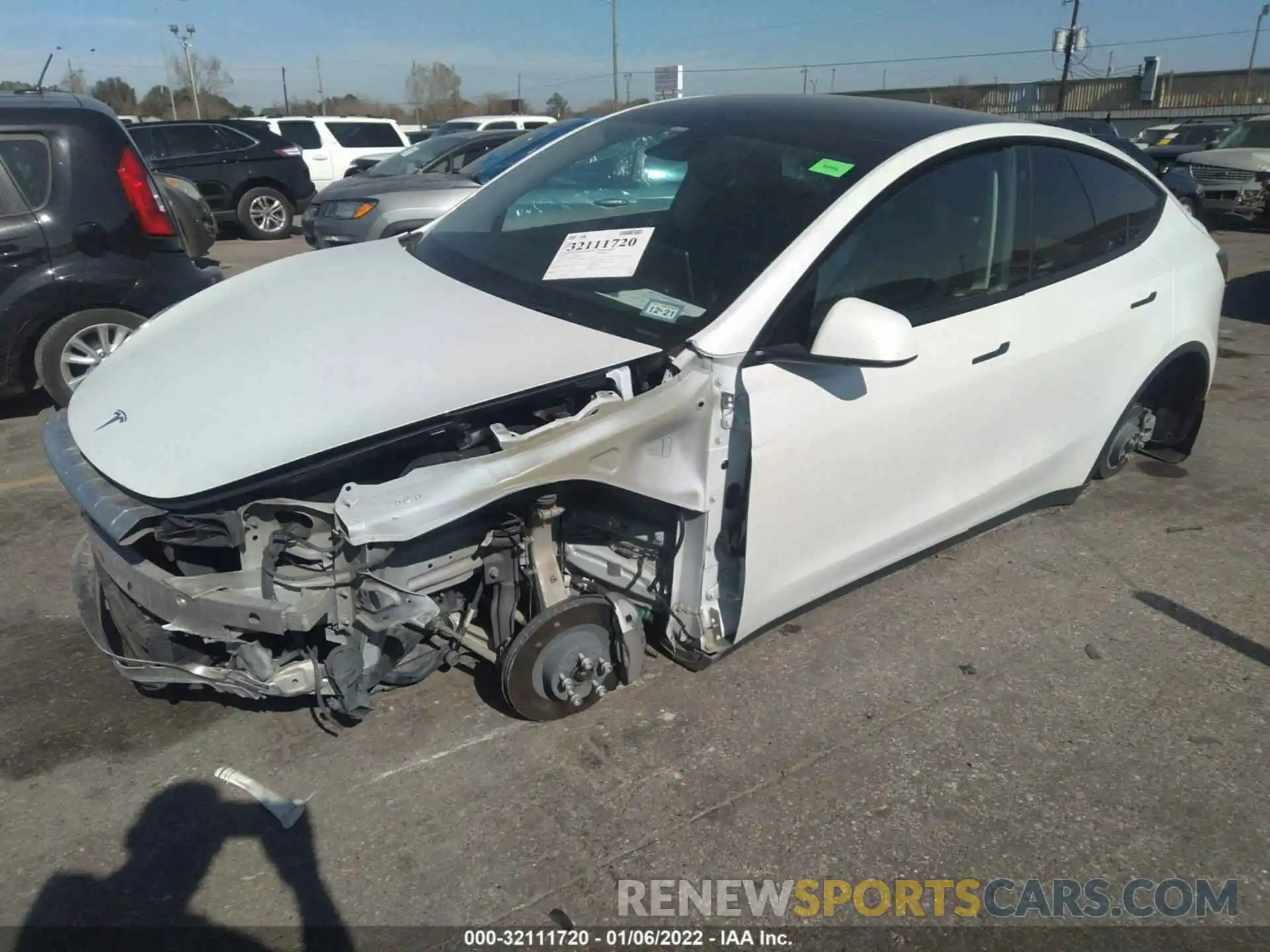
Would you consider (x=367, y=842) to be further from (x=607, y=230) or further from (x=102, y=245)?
(x=102, y=245)

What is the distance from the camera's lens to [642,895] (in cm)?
229

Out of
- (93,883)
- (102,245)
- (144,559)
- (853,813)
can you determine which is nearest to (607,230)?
(144,559)

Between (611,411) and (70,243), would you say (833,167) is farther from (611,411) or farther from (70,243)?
(70,243)

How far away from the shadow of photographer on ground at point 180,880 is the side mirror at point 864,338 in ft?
6.14

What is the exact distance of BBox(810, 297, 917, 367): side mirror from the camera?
2.51 meters

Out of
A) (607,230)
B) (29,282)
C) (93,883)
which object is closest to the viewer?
(93,883)

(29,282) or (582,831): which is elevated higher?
(29,282)

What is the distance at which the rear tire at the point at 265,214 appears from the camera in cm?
1316

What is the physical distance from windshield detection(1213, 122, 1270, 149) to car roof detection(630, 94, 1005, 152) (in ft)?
49.6

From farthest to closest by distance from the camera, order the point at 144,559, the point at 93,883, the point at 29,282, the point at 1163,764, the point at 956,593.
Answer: the point at 29,282
the point at 956,593
the point at 1163,764
the point at 144,559
the point at 93,883

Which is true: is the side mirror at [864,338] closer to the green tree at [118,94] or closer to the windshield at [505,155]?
the windshield at [505,155]

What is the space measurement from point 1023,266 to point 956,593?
4.11ft

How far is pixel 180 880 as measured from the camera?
7.55 ft

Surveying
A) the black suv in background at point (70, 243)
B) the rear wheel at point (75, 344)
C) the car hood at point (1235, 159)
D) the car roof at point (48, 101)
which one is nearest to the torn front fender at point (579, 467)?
the black suv in background at point (70, 243)
